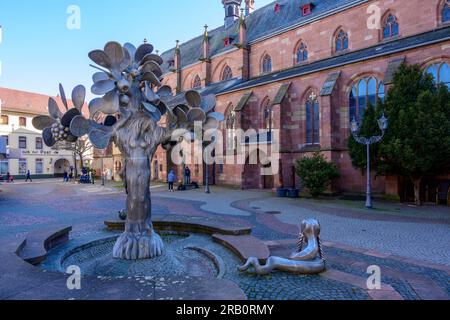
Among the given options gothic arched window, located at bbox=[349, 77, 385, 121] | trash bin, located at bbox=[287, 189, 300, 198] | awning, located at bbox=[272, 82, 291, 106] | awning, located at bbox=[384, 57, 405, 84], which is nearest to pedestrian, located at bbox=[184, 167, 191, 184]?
awning, located at bbox=[272, 82, 291, 106]

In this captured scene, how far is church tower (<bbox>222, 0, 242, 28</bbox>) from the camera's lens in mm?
39109

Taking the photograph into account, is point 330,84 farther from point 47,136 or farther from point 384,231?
point 47,136

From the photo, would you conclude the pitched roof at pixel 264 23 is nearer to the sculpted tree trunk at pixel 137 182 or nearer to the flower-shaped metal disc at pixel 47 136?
the sculpted tree trunk at pixel 137 182

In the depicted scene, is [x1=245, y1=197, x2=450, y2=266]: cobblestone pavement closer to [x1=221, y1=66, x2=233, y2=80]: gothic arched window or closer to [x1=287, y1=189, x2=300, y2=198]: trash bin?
[x1=287, y1=189, x2=300, y2=198]: trash bin

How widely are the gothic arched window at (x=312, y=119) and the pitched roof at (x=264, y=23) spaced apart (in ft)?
25.8

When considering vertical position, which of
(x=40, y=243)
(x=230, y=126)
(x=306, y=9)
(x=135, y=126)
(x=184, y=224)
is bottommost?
(x=184, y=224)

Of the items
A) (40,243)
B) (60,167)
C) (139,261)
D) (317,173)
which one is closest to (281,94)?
(317,173)

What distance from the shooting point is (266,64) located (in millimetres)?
29422

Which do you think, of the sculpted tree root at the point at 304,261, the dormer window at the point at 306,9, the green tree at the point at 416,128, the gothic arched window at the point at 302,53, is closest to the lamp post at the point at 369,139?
the green tree at the point at 416,128

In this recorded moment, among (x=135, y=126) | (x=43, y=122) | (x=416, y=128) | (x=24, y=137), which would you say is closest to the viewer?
(x=135, y=126)

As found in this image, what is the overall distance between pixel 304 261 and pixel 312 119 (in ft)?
63.2

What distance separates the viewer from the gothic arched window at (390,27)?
21.0 meters

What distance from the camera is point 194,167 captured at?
30672 mm
